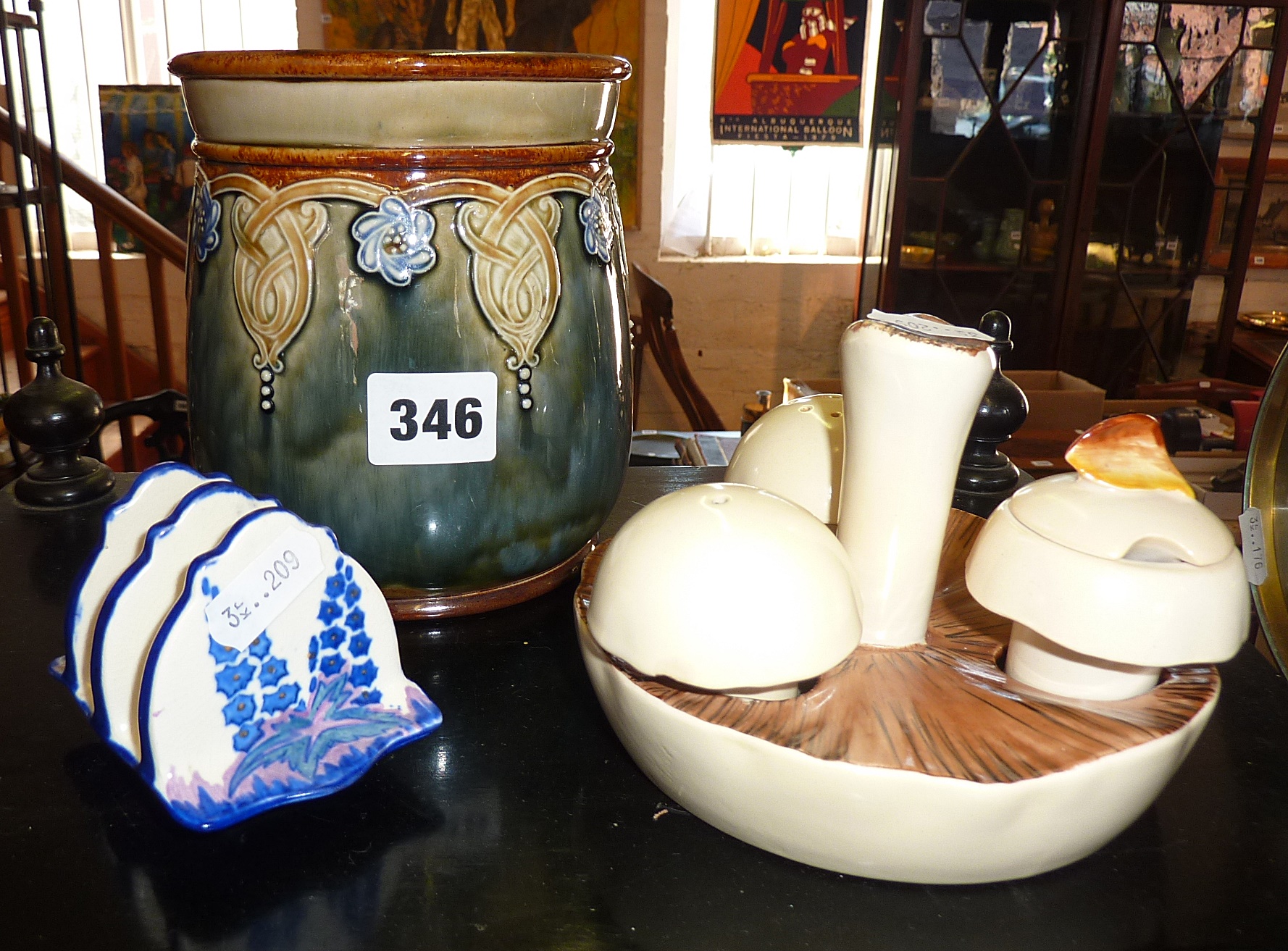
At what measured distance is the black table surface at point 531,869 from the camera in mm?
389

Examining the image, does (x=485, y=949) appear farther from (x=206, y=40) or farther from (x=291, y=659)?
(x=206, y=40)

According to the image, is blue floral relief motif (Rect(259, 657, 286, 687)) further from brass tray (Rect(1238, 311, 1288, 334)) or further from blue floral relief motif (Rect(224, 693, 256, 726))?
brass tray (Rect(1238, 311, 1288, 334))

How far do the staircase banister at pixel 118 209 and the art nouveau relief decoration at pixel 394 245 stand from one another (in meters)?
2.07

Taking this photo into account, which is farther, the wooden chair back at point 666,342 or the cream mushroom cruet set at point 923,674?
the wooden chair back at point 666,342

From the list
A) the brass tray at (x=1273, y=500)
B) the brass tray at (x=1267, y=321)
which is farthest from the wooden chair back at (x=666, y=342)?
the brass tray at (x=1273, y=500)

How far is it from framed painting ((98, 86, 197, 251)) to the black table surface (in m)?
2.95

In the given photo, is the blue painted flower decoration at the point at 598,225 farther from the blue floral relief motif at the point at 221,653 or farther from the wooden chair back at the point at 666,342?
the wooden chair back at the point at 666,342

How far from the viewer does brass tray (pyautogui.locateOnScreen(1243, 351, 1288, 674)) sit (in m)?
0.51

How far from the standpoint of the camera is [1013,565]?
41cm

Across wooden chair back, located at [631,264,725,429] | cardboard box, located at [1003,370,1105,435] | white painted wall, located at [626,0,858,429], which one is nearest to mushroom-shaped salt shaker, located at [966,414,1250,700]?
cardboard box, located at [1003,370,1105,435]

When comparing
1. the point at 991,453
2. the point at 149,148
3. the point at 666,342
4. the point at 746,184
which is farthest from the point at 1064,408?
the point at 149,148

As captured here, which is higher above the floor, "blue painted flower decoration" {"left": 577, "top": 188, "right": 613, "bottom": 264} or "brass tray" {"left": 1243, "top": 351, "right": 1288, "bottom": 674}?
"blue painted flower decoration" {"left": 577, "top": 188, "right": 613, "bottom": 264}

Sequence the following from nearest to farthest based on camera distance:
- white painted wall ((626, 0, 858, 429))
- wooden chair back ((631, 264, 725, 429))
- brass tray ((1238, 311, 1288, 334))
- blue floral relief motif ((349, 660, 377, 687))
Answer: blue floral relief motif ((349, 660, 377, 687)), wooden chair back ((631, 264, 725, 429)), brass tray ((1238, 311, 1288, 334)), white painted wall ((626, 0, 858, 429))

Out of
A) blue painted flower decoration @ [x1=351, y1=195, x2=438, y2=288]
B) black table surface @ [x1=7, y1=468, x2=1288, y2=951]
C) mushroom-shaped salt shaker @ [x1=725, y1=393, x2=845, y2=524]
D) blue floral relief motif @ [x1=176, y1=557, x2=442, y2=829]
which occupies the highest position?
blue painted flower decoration @ [x1=351, y1=195, x2=438, y2=288]
